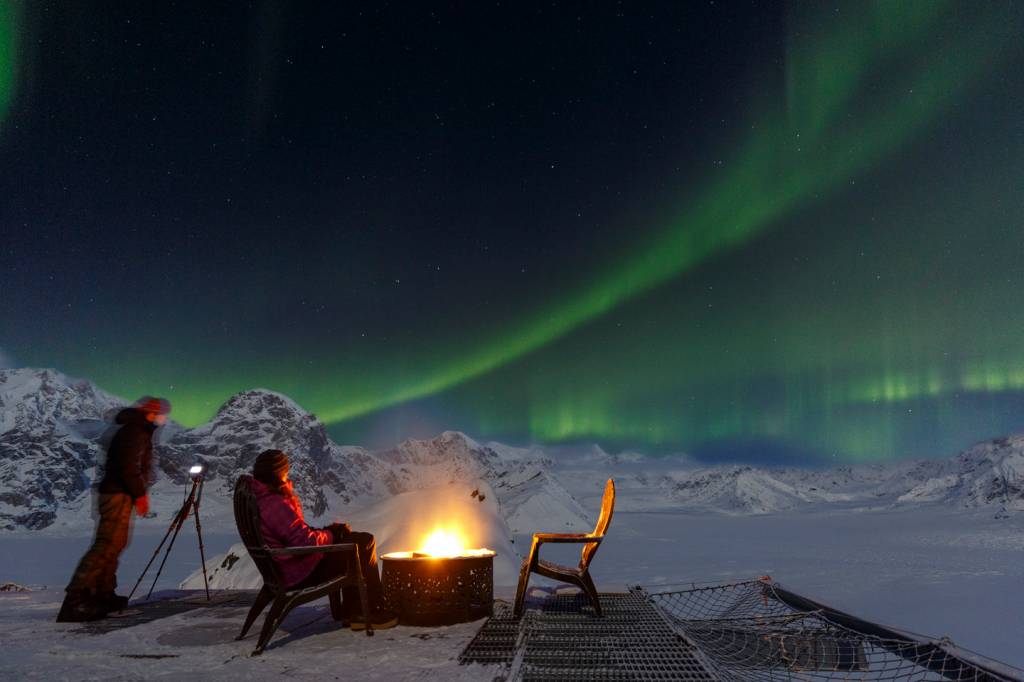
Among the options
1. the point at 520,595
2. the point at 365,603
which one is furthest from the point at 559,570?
the point at 365,603

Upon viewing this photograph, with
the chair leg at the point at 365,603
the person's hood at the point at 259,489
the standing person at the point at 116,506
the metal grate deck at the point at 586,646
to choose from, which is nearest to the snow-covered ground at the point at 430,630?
the chair leg at the point at 365,603

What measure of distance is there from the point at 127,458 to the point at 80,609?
152 cm

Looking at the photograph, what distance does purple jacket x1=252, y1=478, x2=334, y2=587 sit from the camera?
5199 mm

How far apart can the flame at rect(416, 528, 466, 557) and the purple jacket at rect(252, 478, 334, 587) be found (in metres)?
Result: 1.23

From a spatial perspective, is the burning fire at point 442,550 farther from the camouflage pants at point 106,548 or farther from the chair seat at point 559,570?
the camouflage pants at point 106,548

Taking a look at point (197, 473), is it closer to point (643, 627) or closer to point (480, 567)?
point (480, 567)

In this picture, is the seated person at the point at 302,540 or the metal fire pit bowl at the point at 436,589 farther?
the metal fire pit bowl at the point at 436,589

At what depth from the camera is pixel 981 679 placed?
4.13m

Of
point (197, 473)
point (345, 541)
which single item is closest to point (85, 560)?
point (197, 473)

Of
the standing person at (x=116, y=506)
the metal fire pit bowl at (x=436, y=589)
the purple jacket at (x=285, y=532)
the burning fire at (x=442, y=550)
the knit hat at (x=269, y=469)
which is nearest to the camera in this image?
the purple jacket at (x=285, y=532)

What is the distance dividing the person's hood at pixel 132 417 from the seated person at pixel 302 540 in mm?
2099

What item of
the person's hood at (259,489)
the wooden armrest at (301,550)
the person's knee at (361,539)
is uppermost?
the person's hood at (259,489)

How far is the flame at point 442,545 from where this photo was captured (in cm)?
607

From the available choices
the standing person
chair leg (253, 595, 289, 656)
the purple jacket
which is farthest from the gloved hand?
the standing person
